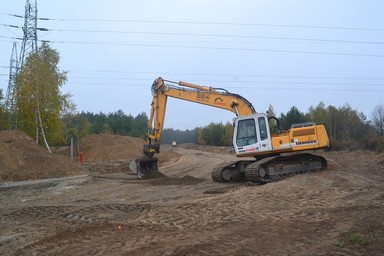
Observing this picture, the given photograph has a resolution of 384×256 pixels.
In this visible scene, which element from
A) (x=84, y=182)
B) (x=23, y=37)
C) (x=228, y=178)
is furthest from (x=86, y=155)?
(x=228, y=178)

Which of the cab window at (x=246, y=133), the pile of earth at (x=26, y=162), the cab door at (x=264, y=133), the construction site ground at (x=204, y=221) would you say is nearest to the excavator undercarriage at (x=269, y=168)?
the cab door at (x=264, y=133)

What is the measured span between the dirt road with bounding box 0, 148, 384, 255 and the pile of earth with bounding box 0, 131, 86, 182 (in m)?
9.16

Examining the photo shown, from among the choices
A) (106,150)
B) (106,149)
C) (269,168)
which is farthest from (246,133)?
(106,149)

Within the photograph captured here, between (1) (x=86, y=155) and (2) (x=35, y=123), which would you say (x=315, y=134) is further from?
(1) (x=86, y=155)

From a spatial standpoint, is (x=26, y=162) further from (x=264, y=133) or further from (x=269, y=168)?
(x=269, y=168)

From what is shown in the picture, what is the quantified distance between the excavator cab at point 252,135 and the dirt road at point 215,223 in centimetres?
272

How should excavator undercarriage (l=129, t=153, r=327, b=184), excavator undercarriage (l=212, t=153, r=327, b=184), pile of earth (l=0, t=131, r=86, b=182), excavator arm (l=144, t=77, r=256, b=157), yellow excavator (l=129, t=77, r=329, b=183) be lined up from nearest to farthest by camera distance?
excavator undercarriage (l=212, t=153, r=327, b=184)
excavator undercarriage (l=129, t=153, r=327, b=184)
yellow excavator (l=129, t=77, r=329, b=183)
excavator arm (l=144, t=77, r=256, b=157)
pile of earth (l=0, t=131, r=86, b=182)

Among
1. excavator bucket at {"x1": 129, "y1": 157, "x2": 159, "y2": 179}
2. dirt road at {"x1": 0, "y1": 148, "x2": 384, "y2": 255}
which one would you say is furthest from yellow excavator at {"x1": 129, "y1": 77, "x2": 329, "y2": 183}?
dirt road at {"x1": 0, "y1": 148, "x2": 384, "y2": 255}

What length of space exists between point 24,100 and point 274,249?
98.1 ft

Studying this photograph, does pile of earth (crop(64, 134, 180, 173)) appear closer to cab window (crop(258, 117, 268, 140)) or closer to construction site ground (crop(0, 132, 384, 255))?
cab window (crop(258, 117, 268, 140))

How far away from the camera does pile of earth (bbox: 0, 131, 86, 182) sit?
22.3 m

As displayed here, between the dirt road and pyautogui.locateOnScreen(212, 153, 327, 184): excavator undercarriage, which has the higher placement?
pyautogui.locateOnScreen(212, 153, 327, 184): excavator undercarriage

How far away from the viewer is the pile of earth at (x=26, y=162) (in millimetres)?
22281

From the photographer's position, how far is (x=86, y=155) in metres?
37.8
